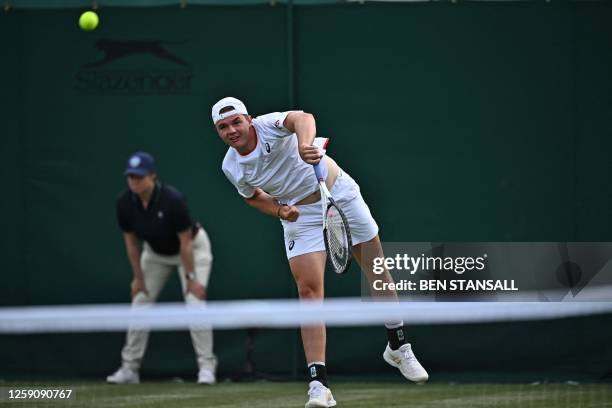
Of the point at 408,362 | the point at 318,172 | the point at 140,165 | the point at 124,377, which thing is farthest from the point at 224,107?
the point at 124,377

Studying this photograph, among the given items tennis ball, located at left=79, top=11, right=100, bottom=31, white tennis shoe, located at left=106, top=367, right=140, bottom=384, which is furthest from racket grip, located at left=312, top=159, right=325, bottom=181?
tennis ball, located at left=79, top=11, right=100, bottom=31

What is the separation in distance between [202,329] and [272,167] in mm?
2780

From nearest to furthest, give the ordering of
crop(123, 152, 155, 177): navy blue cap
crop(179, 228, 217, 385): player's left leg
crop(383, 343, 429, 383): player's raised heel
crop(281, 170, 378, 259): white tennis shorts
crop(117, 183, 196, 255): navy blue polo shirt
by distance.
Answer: crop(281, 170, 378, 259): white tennis shorts → crop(383, 343, 429, 383): player's raised heel → crop(123, 152, 155, 177): navy blue cap → crop(117, 183, 196, 255): navy blue polo shirt → crop(179, 228, 217, 385): player's left leg

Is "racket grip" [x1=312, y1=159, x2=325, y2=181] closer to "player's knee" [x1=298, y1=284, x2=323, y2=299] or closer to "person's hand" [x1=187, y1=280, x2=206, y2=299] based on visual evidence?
"player's knee" [x1=298, y1=284, x2=323, y2=299]

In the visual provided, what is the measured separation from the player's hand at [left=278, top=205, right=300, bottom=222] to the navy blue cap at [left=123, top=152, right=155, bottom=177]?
237cm

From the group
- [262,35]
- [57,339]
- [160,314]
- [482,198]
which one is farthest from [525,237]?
[160,314]

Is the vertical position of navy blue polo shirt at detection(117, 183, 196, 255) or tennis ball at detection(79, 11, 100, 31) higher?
tennis ball at detection(79, 11, 100, 31)

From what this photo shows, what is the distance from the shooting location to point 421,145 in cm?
962

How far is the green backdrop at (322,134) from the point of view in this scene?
948 centimetres

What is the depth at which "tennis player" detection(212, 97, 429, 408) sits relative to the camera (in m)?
6.79

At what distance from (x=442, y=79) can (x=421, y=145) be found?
0.57 metres

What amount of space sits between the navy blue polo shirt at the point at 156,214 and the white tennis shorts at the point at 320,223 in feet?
7.22

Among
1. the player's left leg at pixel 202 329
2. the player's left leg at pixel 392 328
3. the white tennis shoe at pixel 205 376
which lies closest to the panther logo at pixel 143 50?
the player's left leg at pixel 202 329

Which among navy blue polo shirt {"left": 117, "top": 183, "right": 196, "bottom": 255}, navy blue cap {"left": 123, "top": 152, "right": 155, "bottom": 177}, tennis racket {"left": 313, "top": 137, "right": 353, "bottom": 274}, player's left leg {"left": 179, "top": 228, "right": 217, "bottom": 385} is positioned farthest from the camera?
player's left leg {"left": 179, "top": 228, "right": 217, "bottom": 385}
